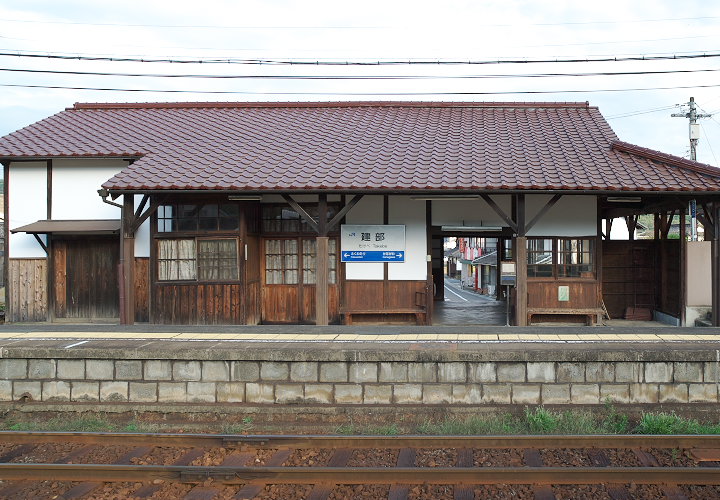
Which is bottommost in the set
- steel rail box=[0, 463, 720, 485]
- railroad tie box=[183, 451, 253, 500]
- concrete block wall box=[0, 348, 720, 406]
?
railroad tie box=[183, 451, 253, 500]

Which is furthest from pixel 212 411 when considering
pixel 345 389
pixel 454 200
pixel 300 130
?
pixel 300 130

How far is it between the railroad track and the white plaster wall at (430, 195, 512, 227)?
670 centimetres

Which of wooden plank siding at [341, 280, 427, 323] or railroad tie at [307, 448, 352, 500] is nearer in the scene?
railroad tie at [307, 448, 352, 500]

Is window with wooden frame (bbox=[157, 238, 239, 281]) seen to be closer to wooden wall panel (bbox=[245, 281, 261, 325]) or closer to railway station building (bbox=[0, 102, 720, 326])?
railway station building (bbox=[0, 102, 720, 326])

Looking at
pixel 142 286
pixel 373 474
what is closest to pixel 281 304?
pixel 142 286

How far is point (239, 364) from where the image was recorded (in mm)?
7699

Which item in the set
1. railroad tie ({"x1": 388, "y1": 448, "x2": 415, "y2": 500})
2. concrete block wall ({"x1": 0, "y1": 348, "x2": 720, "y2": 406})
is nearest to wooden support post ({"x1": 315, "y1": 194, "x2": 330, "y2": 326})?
concrete block wall ({"x1": 0, "y1": 348, "x2": 720, "y2": 406})

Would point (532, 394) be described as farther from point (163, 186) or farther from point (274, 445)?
point (163, 186)

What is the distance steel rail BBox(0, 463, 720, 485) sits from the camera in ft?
16.9

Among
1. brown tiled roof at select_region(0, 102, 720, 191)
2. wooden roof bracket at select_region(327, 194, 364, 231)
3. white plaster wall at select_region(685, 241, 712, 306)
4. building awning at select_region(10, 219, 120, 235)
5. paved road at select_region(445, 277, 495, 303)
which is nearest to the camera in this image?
wooden roof bracket at select_region(327, 194, 364, 231)

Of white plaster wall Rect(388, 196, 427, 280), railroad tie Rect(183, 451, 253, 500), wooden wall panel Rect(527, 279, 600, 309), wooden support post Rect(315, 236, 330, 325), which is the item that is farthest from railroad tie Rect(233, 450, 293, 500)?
wooden wall panel Rect(527, 279, 600, 309)

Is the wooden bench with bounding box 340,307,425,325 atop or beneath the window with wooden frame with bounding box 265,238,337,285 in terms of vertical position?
beneath

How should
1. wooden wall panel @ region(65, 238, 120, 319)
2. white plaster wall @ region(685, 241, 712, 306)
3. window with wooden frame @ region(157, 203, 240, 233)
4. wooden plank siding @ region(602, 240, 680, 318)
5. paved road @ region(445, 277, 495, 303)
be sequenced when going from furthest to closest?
1. paved road @ region(445, 277, 495, 303)
2. wooden plank siding @ region(602, 240, 680, 318)
3. wooden wall panel @ region(65, 238, 120, 319)
4. window with wooden frame @ region(157, 203, 240, 233)
5. white plaster wall @ region(685, 241, 712, 306)

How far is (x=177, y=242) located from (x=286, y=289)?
2.40 metres
